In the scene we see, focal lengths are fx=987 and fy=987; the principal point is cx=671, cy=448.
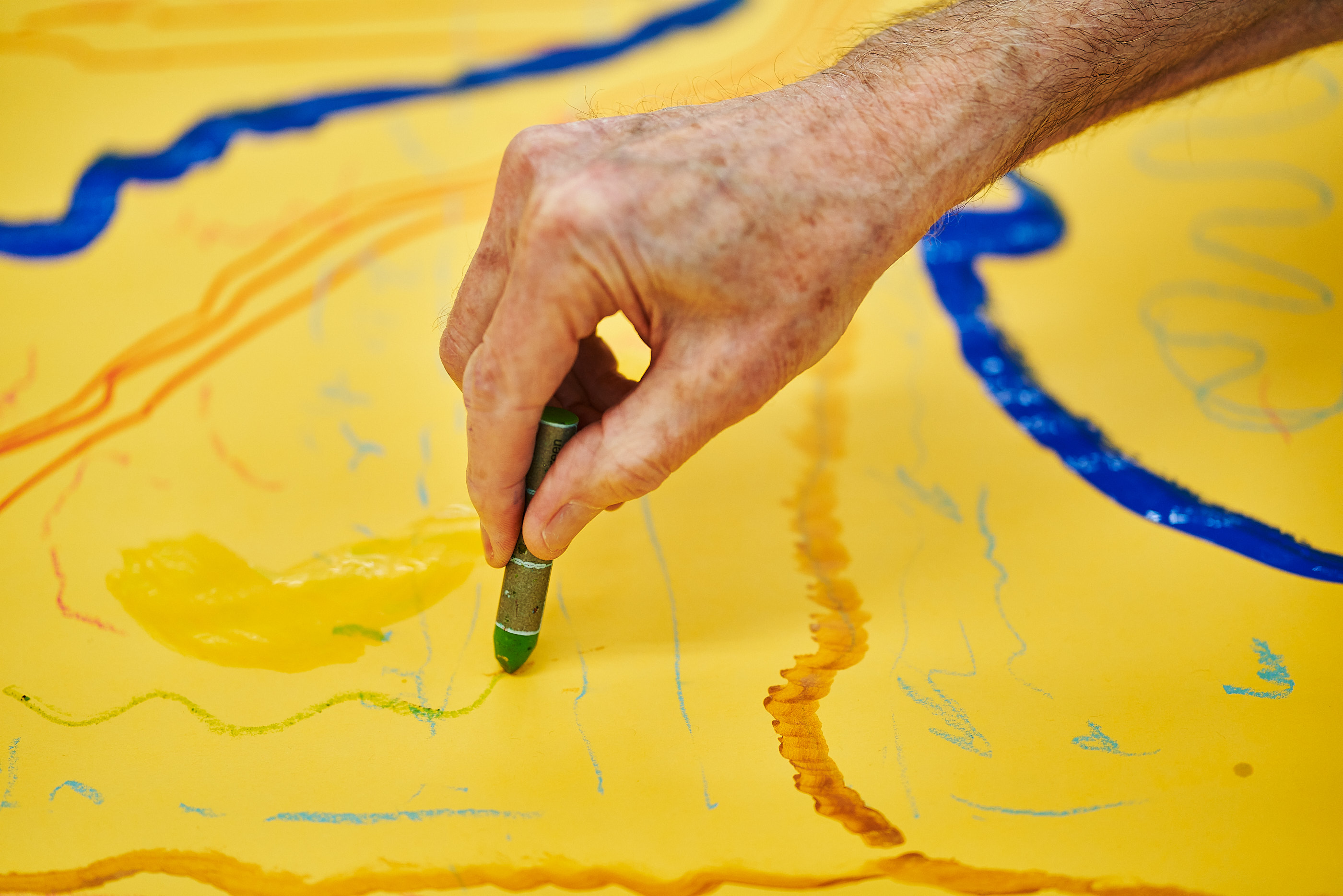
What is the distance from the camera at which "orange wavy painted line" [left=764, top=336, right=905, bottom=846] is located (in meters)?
0.70

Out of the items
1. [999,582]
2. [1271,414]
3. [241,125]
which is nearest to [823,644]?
[999,582]

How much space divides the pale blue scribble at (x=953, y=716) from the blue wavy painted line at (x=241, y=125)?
1.05m

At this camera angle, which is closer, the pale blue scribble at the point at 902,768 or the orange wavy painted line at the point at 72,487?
the pale blue scribble at the point at 902,768

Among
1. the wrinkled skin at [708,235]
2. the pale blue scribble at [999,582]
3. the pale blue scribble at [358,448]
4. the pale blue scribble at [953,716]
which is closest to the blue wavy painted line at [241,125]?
the pale blue scribble at [358,448]

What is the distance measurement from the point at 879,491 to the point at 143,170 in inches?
39.5

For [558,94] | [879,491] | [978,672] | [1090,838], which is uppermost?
[558,94]

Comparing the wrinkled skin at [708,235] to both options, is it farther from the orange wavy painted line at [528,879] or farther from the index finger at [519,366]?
the orange wavy painted line at [528,879]

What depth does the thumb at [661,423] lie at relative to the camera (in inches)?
26.8

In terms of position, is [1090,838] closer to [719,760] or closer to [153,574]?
[719,760]

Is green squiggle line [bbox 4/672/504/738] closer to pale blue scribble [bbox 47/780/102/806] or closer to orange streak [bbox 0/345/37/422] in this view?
pale blue scribble [bbox 47/780/102/806]

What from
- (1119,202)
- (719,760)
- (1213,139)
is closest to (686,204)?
(719,760)

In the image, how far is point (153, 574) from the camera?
856 millimetres

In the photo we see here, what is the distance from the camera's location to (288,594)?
845 mm

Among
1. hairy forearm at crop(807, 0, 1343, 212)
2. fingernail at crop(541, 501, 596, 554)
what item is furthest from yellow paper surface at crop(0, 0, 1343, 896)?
hairy forearm at crop(807, 0, 1343, 212)
